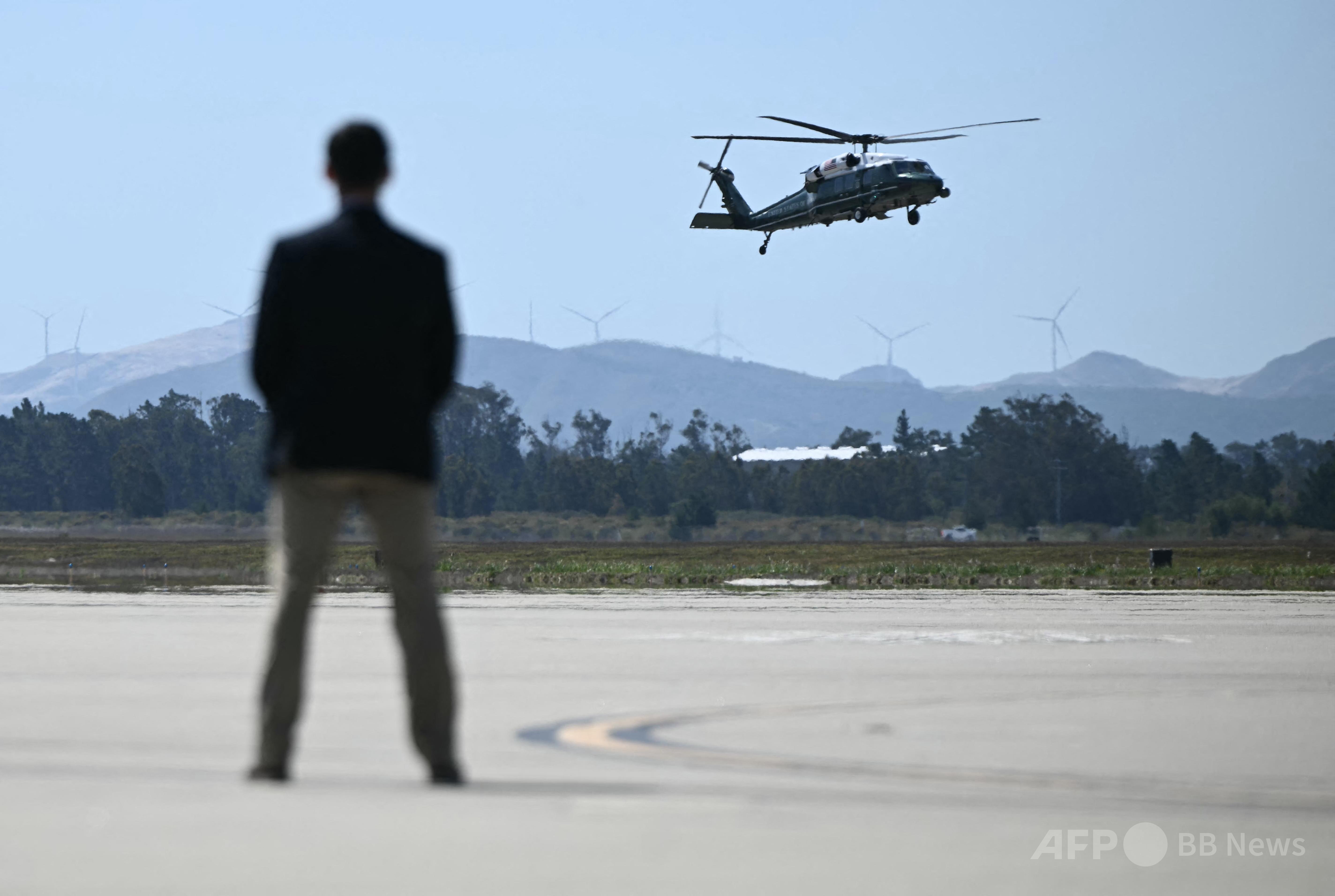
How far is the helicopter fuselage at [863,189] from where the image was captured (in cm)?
5634

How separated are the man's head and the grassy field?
102 ft

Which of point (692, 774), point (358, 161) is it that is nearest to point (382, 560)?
point (692, 774)

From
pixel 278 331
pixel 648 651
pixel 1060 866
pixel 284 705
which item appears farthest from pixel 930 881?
pixel 648 651

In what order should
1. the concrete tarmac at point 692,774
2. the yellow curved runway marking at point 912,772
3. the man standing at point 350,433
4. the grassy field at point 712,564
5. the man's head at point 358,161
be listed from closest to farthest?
the concrete tarmac at point 692,774 < the yellow curved runway marking at point 912,772 < the man standing at point 350,433 < the man's head at point 358,161 < the grassy field at point 712,564

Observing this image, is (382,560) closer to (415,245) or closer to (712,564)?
(415,245)

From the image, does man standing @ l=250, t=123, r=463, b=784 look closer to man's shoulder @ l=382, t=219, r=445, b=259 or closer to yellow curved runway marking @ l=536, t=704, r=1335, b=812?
man's shoulder @ l=382, t=219, r=445, b=259

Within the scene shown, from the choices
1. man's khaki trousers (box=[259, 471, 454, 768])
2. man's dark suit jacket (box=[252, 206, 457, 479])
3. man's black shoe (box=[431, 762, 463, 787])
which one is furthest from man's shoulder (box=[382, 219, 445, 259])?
man's black shoe (box=[431, 762, 463, 787])

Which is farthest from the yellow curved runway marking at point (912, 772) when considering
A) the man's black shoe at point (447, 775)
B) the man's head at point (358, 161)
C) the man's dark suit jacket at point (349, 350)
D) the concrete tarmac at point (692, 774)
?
the man's head at point (358, 161)

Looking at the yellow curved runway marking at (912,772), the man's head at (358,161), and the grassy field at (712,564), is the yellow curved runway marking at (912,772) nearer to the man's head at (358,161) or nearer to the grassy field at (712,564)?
the man's head at (358,161)

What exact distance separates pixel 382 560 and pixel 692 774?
1.26 meters

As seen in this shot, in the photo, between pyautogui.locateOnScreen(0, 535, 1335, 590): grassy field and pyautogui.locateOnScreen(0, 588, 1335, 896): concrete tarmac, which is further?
pyautogui.locateOnScreen(0, 535, 1335, 590): grassy field

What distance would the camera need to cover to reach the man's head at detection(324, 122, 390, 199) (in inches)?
266

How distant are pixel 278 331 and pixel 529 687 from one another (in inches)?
161

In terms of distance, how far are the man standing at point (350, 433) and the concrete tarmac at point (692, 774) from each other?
39 centimetres
